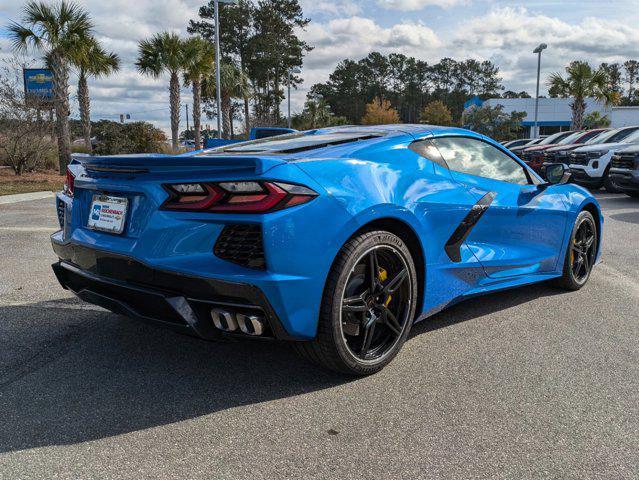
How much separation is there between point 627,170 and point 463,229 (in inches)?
399

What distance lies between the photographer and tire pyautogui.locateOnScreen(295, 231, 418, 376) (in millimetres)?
2824

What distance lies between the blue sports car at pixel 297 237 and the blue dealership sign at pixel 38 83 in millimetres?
18351

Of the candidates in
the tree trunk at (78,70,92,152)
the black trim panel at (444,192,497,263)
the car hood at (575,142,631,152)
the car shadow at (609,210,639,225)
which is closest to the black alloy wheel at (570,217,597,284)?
the black trim panel at (444,192,497,263)

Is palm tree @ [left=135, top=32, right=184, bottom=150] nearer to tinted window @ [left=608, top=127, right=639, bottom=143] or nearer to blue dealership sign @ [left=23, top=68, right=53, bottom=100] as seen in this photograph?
blue dealership sign @ [left=23, top=68, right=53, bottom=100]

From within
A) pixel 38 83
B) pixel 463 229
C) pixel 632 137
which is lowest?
pixel 463 229

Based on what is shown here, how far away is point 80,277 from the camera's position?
3.12 meters

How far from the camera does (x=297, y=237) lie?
2.62 meters

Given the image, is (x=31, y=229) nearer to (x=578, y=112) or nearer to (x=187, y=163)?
(x=187, y=163)

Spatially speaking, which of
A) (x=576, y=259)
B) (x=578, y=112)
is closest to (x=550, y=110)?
(x=578, y=112)

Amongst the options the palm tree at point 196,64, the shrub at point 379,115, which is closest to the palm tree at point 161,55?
the palm tree at point 196,64

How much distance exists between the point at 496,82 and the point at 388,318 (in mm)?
115056

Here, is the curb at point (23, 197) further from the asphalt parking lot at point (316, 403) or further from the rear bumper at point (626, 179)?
the rear bumper at point (626, 179)

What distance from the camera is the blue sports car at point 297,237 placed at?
2592mm

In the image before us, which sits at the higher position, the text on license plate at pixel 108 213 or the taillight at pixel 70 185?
the taillight at pixel 70 185
